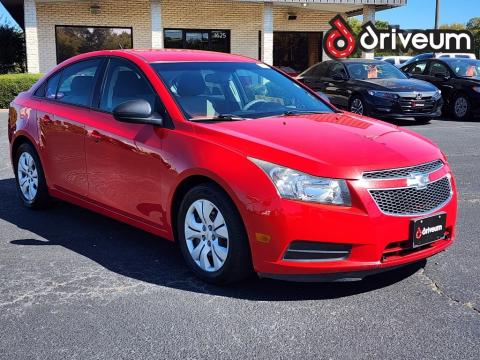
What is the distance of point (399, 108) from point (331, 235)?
10078 millimetres

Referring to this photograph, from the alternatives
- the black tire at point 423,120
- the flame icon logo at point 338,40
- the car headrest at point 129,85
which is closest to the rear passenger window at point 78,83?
the car headrest at point 129,85

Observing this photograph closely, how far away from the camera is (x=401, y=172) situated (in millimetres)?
3770

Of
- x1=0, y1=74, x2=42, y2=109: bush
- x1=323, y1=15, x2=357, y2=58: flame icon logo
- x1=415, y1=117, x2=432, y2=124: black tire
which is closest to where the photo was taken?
x1=415, y1=117, x2=432, y2=124: black tire

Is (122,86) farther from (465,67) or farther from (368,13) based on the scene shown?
(368,13)

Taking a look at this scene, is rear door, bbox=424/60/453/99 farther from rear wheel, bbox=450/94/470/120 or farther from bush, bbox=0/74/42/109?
bush, bbox=0/74/42/109

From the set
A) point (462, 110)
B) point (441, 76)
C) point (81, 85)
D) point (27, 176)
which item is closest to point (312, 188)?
point (81, 85)

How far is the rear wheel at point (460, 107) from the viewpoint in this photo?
14.6 metres

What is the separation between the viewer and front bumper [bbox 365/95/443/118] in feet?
42.7

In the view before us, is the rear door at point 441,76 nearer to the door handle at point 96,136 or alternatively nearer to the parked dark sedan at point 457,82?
the parked dark sedan at point 457,82

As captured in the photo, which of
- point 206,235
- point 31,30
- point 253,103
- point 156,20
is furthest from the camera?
point 156,20

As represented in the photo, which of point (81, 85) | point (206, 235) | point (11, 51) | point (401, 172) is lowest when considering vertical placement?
point (206, 235)

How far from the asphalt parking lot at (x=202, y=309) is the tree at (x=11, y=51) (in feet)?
61.8

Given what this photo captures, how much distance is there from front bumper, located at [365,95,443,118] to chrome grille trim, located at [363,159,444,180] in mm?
9287

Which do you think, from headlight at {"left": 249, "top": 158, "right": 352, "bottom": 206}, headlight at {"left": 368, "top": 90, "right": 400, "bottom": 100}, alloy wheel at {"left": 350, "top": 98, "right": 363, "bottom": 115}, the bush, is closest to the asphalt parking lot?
headlight at {"left": 249, "top": 158, "right": 352, "bottom": 206}
